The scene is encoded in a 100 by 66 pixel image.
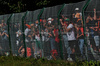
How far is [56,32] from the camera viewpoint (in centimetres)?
955

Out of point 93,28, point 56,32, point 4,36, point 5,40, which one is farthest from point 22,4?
point 93,28

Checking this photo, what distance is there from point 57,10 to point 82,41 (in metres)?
1.92

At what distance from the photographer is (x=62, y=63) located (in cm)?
877

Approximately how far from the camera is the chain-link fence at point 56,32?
8055 mm

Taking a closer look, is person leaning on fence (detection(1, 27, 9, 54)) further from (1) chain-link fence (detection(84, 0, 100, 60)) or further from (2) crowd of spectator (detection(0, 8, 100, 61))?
(1) chain-link fence (detection(84, 0, 100, 60))

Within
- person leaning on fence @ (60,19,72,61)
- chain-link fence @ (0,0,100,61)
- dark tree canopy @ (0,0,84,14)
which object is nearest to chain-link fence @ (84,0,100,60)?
chain-link fence @ (0,0,100,61)

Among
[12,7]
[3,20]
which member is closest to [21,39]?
[3,20]

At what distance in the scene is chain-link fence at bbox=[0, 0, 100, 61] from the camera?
8.05 meters

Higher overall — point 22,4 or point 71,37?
point 22,4

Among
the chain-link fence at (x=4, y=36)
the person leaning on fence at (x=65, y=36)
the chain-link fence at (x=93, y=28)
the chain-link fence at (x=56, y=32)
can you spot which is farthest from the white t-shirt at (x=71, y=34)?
the chain-link fence at (x=4, y=36)

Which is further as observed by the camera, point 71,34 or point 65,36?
point 65,36

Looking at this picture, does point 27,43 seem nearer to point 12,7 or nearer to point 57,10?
point 57,10

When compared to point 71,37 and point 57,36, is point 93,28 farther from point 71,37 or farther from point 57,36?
point 57,36

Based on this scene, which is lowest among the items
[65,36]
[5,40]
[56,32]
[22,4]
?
[5,40]
